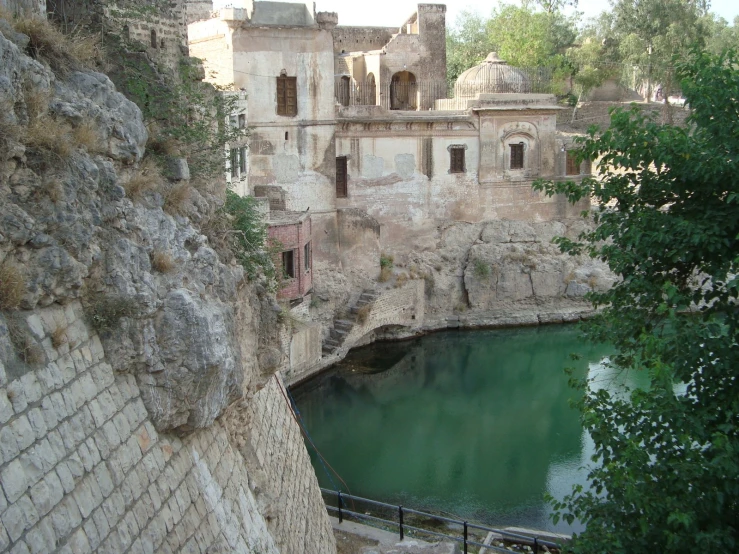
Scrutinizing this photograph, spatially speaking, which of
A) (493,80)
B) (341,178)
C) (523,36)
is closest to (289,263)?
(341,178)

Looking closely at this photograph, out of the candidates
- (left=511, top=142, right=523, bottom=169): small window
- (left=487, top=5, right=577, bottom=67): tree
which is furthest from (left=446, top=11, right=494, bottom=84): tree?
(left=511, top=142, right=523, bottom=169): small window

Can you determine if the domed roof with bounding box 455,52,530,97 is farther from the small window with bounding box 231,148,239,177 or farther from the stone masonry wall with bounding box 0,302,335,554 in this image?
the stone masonry wall with bounding box 0,302,335,554

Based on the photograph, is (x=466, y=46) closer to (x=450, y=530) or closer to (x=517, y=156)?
(x=517, y=156)

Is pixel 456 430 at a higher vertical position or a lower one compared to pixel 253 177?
lower

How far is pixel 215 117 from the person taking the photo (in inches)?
364

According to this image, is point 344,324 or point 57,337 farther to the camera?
point 344,324

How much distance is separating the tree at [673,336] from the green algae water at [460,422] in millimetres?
5650

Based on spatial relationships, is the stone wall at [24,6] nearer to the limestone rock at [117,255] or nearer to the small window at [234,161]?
the limestone rock at [117,255]

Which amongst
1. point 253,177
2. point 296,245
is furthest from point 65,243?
point 253,177

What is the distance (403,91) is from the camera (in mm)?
29031

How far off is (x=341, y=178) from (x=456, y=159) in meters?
3.62

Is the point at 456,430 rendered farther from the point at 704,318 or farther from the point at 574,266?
the point at 704,318

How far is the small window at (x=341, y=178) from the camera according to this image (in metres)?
23.4

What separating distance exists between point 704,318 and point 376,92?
22371mm
